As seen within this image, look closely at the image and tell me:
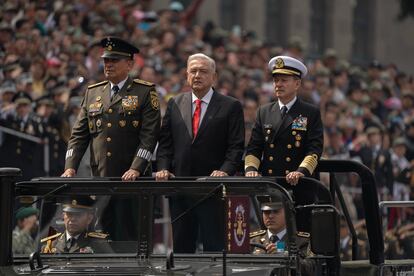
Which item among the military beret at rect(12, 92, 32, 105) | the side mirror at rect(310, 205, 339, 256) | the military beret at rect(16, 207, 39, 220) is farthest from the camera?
the military beret at rect(12, 92, 32, 105)

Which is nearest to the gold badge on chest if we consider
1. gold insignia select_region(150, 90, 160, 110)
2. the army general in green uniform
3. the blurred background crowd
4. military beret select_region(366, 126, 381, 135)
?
the army general in green uniform

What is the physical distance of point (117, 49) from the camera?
11023mm

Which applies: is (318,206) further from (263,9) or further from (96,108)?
(263,9)

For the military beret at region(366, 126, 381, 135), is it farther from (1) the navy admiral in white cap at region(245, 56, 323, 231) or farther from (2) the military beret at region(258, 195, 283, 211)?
(2) the military beret at region(258, 195, 283, 211)

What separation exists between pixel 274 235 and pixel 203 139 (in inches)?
58.4

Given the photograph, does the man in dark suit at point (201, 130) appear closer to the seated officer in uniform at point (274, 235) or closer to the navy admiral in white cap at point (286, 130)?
the navy admiral in white cap at point (286, 130)

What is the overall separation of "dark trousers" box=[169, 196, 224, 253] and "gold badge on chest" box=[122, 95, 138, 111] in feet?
4.56

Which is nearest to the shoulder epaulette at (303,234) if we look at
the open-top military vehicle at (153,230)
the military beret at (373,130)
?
the open-top military vehicle at (153,230)

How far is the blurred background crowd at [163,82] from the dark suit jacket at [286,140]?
368cm

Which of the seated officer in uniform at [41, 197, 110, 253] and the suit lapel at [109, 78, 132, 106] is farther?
the suit lapel at [109, 78, 132, 106]

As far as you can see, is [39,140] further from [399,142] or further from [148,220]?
[148,220]

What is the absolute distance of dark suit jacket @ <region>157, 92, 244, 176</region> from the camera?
35.4ft

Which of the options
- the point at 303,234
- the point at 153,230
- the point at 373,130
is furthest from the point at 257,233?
the point at 373,130

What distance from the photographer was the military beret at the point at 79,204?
9.88 meters
